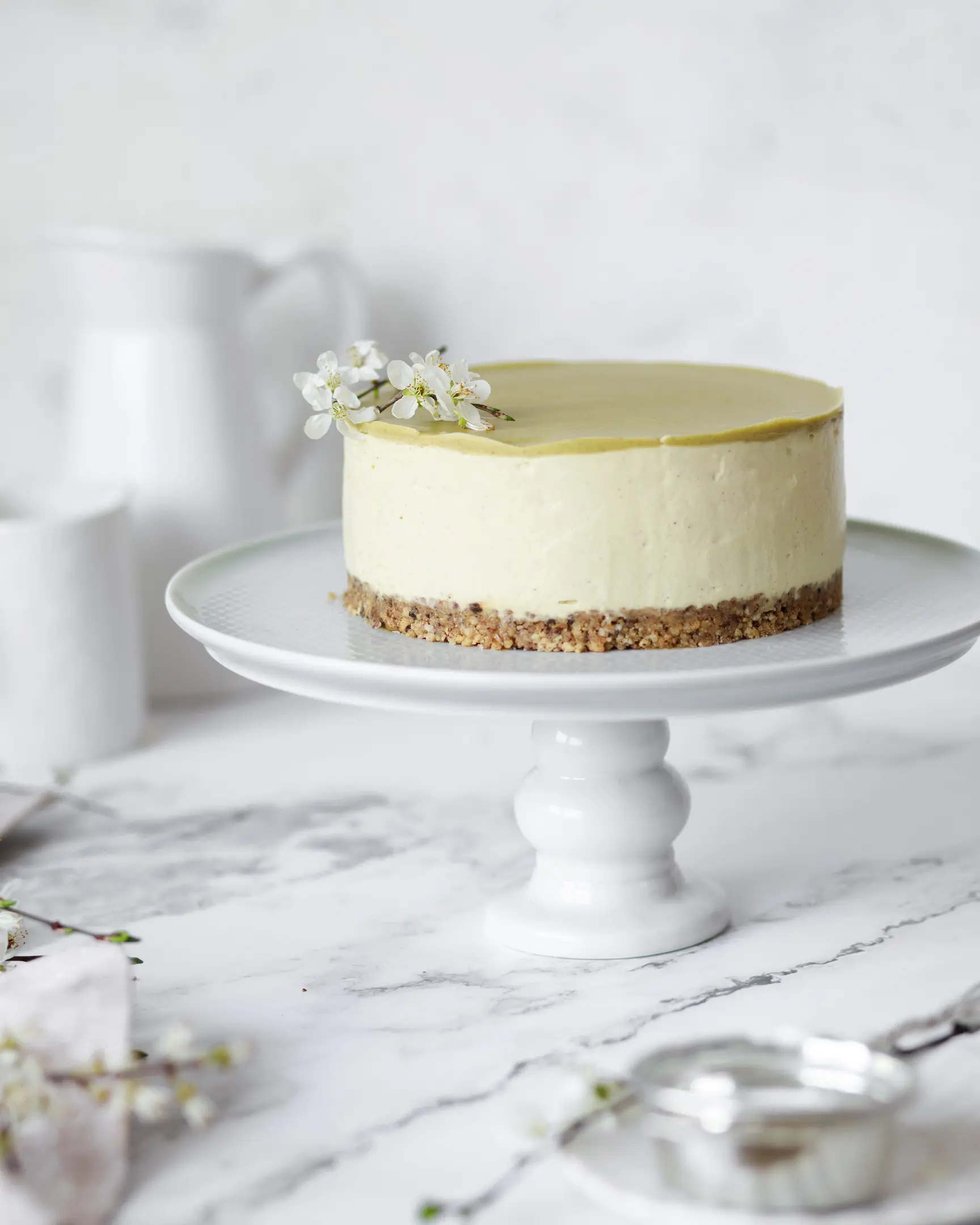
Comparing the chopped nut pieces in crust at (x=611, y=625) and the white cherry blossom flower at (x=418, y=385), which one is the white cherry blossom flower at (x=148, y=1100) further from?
the white cherry blossom flower at (x=418, y=385)

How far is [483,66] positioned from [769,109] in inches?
11.6

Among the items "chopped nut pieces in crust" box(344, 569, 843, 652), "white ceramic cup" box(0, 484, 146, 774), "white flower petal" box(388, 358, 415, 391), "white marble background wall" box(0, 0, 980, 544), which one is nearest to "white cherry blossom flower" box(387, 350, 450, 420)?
"white flower petal" box(388, 358, 415, 391)

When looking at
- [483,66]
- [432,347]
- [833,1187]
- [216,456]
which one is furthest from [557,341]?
[833,1187]

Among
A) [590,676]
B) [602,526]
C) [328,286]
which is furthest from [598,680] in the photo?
[328,286]

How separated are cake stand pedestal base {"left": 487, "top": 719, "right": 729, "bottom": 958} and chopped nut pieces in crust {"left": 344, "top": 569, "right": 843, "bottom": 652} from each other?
0.10 m

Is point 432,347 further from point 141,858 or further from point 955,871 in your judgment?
point 955,871

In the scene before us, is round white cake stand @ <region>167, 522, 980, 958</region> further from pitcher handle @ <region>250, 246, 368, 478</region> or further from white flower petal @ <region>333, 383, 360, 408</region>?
pitcher handle @ <region>250, 246, 368, 478</region>

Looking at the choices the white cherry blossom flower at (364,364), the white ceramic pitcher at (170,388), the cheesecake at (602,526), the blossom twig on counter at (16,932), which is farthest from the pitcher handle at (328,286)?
the blossom twig on counter at (16,932)

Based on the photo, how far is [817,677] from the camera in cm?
89

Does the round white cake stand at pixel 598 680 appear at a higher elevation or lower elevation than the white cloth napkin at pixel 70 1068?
higher

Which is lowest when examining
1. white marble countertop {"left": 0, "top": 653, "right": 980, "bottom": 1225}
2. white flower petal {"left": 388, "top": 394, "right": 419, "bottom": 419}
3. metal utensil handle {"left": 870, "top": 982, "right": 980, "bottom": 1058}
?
white marble countertop {"left": 0, "top": 653, "right": 980, "bottom": 1225}

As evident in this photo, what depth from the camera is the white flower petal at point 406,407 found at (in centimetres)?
98

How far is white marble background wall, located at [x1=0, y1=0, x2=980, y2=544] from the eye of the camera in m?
1.65

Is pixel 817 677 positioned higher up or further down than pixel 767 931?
higher up
